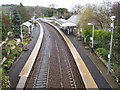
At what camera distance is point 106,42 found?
1958 cm

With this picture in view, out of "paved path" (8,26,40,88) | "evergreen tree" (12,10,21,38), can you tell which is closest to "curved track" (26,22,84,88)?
"paved path" (8,26,40,88)

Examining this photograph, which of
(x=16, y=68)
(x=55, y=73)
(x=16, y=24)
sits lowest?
(x=55, y=73)

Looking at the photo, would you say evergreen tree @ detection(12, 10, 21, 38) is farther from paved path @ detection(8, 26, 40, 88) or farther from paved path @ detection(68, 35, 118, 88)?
paved path @ detection(68, 35, 118, 88)

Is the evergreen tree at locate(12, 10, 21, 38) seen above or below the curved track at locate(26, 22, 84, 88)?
above

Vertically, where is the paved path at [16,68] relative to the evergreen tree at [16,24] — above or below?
below

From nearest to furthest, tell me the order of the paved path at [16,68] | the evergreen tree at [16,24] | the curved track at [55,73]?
the curved track at [55,73]
the paved path at [16,68]
the evergreen tree at [16,24]

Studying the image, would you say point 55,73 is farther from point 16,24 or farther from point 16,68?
point 16,24

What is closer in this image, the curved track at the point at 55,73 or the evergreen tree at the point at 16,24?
the curved track at the point at 55,73

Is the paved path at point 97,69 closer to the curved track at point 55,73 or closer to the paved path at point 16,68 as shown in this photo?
the curved track at point 55,73

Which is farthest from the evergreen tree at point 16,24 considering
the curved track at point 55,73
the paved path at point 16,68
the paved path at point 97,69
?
the paved path at point 97,69

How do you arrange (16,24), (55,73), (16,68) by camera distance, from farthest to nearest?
1. (16,24)
2. (16,68)
3. (55,73)

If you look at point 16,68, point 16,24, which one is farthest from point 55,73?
point 16,24

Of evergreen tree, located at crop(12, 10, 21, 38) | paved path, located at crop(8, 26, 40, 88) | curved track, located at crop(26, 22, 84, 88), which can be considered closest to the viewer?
curved track, located at crop(26, 22, 84, 88)

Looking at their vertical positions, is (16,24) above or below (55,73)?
above
